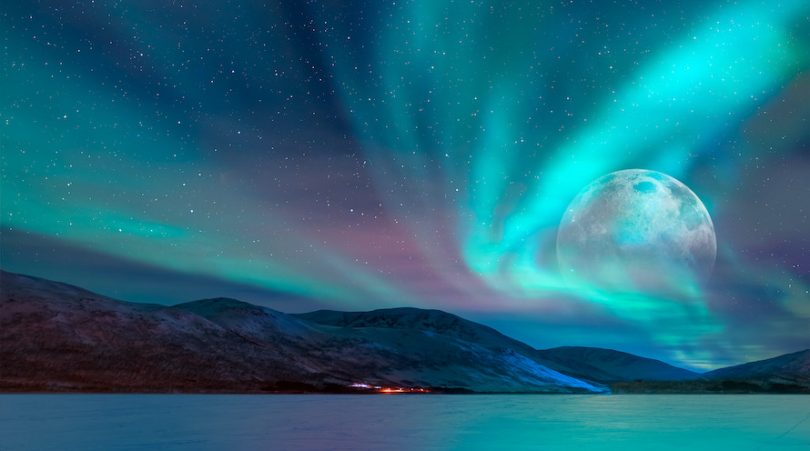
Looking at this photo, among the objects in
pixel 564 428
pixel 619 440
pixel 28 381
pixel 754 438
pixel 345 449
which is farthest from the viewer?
pixel 28 381

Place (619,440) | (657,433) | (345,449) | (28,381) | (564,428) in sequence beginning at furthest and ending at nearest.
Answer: (28,381) < (564,428) < (657,433) < (619,440) < (345,449)

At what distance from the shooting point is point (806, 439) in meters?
46.6

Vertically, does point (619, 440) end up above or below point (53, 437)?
above

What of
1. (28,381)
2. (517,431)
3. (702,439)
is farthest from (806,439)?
(28,381)

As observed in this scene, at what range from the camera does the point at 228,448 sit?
111 feet

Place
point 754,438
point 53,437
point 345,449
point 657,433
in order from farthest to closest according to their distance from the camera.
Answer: point 657,433
point 754,438
point 53,437
point 345,449

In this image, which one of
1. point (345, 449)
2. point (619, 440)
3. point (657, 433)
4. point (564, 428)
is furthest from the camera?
point (564, 428)

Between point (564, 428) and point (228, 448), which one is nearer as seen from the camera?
point (228, 448)

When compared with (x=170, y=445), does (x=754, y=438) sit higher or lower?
higher

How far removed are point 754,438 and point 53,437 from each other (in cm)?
4043

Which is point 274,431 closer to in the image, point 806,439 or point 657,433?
point 657,433

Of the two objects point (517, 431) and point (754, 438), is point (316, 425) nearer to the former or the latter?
point (517, 431)

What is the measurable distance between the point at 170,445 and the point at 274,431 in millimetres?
10854

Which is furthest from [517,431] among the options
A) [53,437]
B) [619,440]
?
[53,437]
